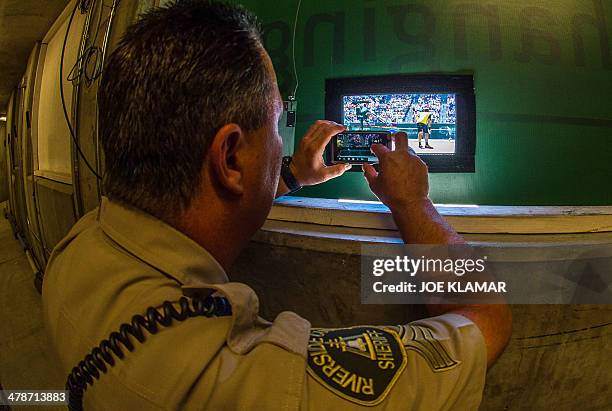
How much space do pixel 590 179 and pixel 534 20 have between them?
2.27ft

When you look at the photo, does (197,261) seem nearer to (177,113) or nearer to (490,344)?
(177,113)

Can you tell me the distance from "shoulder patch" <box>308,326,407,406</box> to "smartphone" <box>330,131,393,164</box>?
2.22 ft

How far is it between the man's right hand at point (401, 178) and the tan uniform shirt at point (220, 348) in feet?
1.06

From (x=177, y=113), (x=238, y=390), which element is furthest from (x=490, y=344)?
(x=177, y=113)

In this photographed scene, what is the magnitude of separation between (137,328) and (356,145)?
847mm

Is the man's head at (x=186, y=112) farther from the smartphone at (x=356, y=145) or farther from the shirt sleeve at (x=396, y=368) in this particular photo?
the smartphone at (x=356, y=145)

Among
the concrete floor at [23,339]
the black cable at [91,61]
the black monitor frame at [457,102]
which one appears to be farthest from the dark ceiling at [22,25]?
the black monitor frame at [457,102]

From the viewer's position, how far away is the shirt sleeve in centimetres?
45

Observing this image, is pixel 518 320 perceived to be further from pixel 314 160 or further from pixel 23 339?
pixel 23 339

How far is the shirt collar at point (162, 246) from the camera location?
52cm

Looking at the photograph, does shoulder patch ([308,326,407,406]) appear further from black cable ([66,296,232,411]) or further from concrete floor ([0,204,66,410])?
concrete floor ([0,204,66,410])

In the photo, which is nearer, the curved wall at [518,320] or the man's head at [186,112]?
the man's head at [186,112]

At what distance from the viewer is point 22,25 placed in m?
3.35

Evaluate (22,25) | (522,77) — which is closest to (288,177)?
(522,77)
